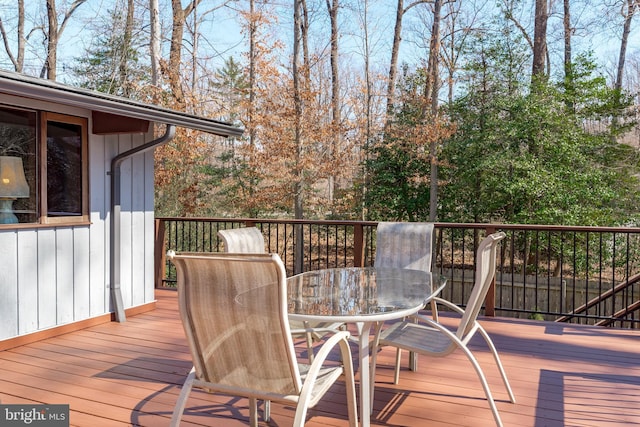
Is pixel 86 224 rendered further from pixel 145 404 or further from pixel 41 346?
pixel 145 404

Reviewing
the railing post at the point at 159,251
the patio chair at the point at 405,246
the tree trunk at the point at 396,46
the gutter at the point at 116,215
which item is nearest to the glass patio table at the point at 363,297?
the patio chair at the point at 405,246

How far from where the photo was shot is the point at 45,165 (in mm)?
3928

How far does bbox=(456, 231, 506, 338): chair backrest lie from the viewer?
2514mm

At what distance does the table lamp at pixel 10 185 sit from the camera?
3.67m

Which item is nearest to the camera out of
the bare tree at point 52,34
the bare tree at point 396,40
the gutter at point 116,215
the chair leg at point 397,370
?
the chair leg at point 397,370

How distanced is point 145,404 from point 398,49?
12.4 m

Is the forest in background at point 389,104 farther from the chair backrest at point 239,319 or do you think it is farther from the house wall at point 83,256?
the chair backrest at point 239,319

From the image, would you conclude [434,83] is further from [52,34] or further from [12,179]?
[52,34]

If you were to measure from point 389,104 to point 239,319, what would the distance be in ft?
36.9

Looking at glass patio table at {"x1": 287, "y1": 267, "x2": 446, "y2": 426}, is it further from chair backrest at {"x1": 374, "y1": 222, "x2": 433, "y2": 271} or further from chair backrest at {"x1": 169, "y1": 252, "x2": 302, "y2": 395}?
chair backrest at {"x1": 374, "y1": 222, "x2": 433, "y2": 271}

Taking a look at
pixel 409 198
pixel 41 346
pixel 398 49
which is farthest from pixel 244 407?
pixel 398 49

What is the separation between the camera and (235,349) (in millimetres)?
1854

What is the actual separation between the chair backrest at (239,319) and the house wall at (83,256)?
252cm

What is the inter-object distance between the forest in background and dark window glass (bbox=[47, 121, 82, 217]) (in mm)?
6094
